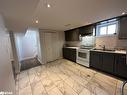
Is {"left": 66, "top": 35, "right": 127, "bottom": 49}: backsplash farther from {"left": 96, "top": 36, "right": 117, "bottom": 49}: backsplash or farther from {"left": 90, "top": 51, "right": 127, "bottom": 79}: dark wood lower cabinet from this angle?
{"left": 90, "top": 51, "right": 127, "bottom": 79}: dark wood lower cabinet

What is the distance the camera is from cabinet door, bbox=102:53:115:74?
256cm

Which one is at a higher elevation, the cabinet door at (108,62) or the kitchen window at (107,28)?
the kitchen window at (107,28)

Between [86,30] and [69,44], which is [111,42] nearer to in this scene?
[86,30]

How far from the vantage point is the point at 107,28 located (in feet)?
10.5

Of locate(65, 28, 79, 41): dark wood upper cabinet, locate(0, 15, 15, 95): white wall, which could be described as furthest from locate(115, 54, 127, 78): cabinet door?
locate(0, 15, 15, 95): white wall

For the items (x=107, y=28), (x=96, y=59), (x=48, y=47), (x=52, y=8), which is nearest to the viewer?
(x=52, y=8)

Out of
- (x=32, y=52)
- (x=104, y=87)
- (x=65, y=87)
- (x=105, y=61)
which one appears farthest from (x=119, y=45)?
(x=32, y=52)

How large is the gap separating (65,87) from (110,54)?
197 cm

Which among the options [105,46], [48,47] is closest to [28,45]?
[48,47]

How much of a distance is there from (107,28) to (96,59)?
59.7 inches

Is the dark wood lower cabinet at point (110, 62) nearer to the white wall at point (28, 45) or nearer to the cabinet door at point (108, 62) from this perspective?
the cabinet door at point (108, 62)

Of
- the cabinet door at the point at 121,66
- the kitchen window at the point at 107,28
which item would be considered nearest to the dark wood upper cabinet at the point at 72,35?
the kitchen window at the point at 107,28

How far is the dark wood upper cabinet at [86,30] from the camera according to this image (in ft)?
12.0

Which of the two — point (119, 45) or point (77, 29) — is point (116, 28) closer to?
point (119, 45)
